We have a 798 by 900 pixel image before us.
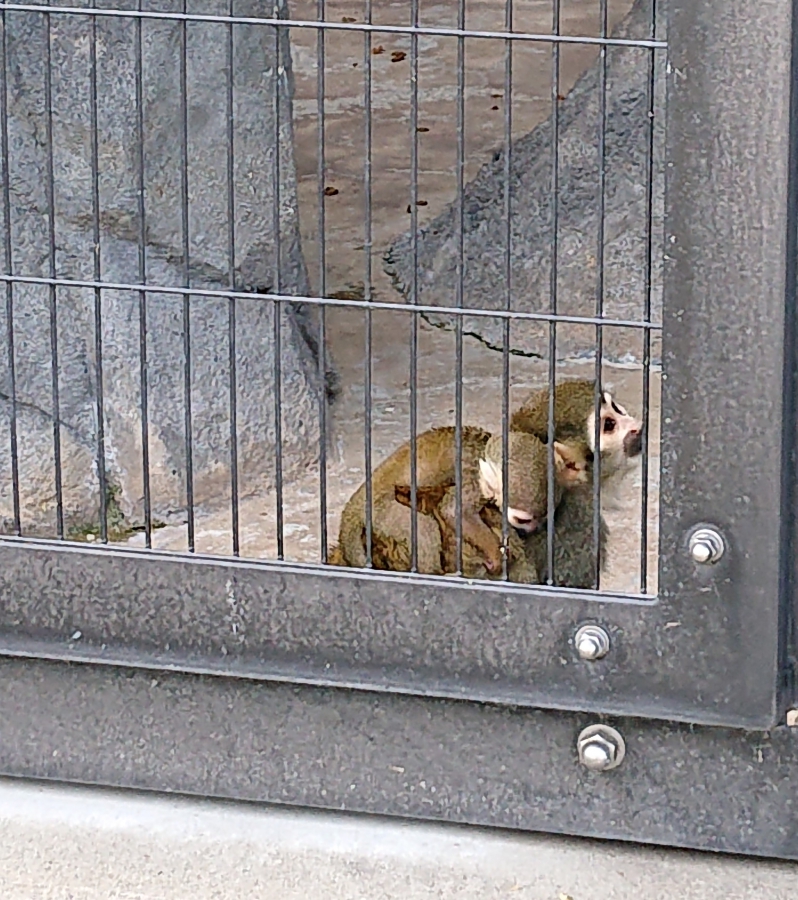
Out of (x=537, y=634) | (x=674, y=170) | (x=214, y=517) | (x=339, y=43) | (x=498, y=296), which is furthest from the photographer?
(x=339, y=43)

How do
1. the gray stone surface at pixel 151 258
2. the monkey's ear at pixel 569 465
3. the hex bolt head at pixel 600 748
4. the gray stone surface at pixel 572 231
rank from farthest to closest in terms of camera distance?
the gray stone surface at pixel 572 231, the gray stone surface at pixel 151 258, the monkey's ear at pixel 569 465, the hex bolt head at pixel 600 748

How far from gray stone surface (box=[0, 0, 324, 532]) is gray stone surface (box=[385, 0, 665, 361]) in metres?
0.94

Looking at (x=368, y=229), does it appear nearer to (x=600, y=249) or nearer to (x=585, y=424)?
(x=600, y=249)

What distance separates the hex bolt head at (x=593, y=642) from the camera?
2.42 m

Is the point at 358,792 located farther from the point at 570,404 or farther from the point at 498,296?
the point at 498,296

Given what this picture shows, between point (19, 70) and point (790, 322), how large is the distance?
1693 millimetres

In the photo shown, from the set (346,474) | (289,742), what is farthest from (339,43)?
(289,742)

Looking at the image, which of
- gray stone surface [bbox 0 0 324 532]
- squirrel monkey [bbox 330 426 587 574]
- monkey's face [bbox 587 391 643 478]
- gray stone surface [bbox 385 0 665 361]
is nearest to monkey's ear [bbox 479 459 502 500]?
squirrel monkey [bbox 330 426 587 574]

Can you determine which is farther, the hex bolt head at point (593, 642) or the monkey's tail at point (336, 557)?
the monkey's tail at point (336, 557)

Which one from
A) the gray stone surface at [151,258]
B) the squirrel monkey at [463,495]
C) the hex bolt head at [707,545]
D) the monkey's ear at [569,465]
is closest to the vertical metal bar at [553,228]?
the hex bolt head at [707,545]

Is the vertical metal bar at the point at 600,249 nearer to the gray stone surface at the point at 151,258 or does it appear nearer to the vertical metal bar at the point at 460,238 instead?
the vertical metal bar at the point at 460,238

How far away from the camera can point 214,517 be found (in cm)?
367

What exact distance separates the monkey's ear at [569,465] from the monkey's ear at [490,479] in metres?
0.12

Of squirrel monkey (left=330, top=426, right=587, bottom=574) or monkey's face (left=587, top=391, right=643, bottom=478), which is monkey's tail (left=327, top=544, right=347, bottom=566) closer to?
squirrel monkey (left=330, top=426, right=587, bottom=574)
